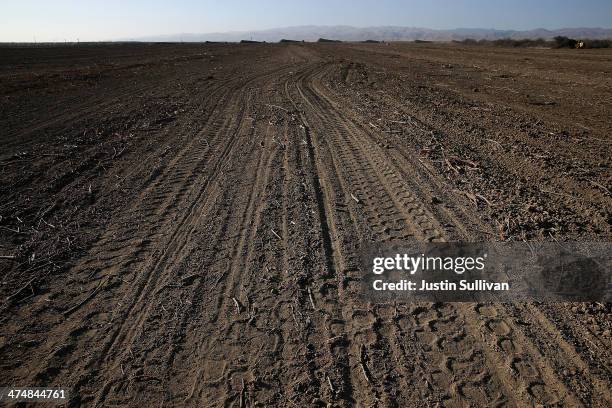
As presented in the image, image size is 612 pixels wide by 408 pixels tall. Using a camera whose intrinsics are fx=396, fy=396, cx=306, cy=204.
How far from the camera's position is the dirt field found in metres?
2.85

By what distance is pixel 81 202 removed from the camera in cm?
548

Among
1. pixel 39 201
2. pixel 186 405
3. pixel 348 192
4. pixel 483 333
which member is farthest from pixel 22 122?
pixel 483 333

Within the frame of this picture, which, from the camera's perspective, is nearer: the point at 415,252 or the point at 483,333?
the point at 483,333

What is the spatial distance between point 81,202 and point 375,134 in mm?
5459

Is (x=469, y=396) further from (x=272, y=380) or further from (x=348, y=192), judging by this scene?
(x=348, y=192)

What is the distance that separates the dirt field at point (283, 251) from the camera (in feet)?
9.36

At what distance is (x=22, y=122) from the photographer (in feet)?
31.4

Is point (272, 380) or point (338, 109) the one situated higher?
point (338, 109)

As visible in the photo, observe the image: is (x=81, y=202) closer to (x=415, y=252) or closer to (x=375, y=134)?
(x=415, y=252)

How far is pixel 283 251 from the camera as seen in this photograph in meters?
4.29

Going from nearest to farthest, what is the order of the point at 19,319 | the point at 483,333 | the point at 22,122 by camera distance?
the point at 483,333 < the point at 19,319 < the point at 22,122

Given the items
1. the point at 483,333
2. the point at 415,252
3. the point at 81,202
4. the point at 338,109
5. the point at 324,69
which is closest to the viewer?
the point at 483,333

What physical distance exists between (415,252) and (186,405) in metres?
2.61

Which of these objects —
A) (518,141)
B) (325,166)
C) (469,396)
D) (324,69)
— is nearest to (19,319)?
(469,396)
